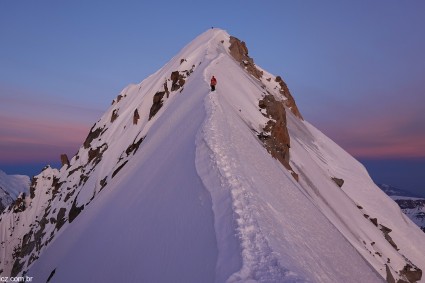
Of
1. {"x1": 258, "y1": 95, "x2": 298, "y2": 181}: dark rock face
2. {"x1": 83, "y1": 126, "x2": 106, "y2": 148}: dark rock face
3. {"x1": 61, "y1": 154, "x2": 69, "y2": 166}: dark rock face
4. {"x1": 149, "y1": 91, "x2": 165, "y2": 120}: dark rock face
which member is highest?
{"x1": 61, "y1": 154, "x2": 69, "y2": 166}: dark rock face

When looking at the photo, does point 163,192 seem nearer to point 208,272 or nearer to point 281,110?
point 208,272

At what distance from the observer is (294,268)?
225 inches

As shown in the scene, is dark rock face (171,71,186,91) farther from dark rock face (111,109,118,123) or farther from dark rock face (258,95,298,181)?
dark rock face (111,109,118,123)

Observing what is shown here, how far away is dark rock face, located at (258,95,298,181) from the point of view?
22305 mm

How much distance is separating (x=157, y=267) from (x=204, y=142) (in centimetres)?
550

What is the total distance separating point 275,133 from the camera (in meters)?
Answer: 25.6

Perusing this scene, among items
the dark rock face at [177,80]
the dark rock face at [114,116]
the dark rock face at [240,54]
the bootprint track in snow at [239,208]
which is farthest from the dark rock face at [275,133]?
the dark rock face at [114,116]

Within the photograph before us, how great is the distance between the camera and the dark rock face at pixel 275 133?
22.3 meters

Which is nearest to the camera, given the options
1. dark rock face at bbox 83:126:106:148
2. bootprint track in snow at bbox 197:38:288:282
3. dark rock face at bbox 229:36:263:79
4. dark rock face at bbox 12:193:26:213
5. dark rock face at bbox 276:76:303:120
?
bootprint track in snow at bbox 197:38:288:282

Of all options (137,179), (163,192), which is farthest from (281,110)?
(163,192)

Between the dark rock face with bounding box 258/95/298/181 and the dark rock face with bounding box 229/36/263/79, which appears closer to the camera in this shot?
the dark rock face with bounding box 258/95/298/181

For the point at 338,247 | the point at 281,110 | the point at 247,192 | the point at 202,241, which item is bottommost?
the point at 338,247

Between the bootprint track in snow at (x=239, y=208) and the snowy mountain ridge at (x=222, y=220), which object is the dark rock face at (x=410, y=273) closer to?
the snowy mountain ridge at (x=222, y=220)

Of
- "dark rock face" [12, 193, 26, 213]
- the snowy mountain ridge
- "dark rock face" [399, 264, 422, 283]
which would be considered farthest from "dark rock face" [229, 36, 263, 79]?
"dark rock face" [12, 193, 26, 213]
